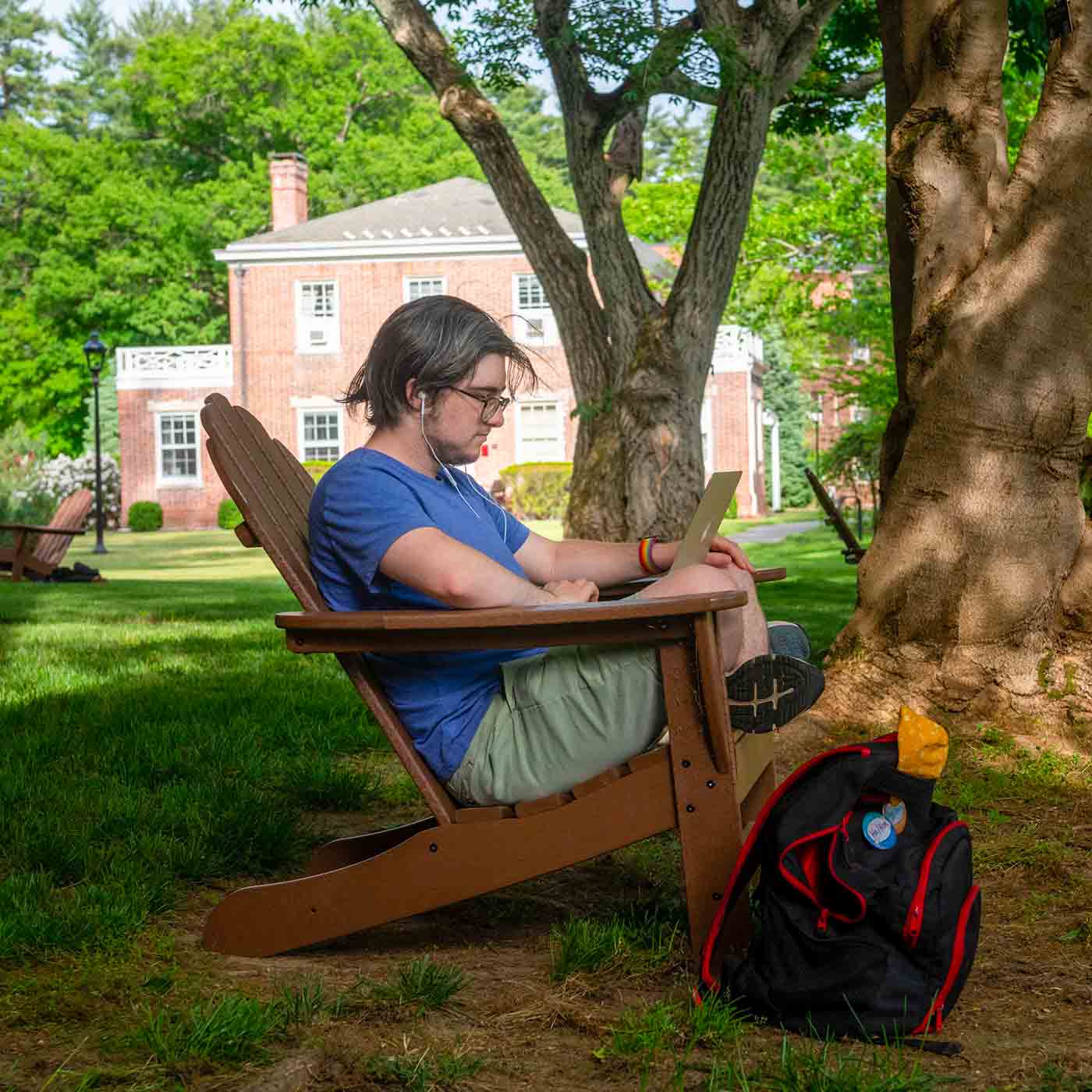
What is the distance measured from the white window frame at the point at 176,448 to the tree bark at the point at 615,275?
78.2ft

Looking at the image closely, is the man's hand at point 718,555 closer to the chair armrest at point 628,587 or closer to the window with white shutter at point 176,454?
the chair armrest at point 628,587

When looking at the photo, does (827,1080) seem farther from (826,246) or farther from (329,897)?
(826,246)

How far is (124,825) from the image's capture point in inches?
156

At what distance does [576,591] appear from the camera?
3156mm

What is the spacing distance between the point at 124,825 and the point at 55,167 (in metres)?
40.8

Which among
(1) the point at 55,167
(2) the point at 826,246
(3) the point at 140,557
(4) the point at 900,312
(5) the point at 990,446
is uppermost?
(1) the point at 55,167

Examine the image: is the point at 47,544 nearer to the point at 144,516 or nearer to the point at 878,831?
the point at 878,831

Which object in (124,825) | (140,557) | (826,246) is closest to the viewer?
(124,825)

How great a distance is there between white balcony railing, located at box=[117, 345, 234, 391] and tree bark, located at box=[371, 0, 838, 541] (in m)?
24.1

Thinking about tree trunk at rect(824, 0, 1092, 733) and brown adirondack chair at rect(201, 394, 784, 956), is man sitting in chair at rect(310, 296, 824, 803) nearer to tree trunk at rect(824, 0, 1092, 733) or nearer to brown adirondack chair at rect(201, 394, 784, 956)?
brown adirondack chair at rect(201, 394, 784, 956)

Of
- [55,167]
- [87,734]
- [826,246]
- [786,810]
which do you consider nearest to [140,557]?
[826,246]

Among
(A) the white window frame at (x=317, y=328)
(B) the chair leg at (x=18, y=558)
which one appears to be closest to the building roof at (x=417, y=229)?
(A) the white window frame at (x=317, y=328)

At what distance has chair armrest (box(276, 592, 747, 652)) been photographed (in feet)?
8.60

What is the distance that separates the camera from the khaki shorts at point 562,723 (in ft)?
9.21
